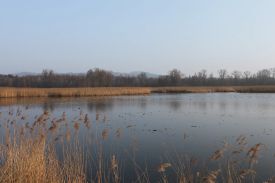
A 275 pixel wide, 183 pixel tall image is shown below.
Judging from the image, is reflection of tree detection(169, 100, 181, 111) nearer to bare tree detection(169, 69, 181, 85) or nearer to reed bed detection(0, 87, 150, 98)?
reed bed detection(0, 87, 150, 98)

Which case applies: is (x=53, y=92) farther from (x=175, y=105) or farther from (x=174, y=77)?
(x=174, y=77)

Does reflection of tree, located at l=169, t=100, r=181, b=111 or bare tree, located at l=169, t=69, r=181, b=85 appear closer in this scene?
reflection of tree, located at l=169, t=100, r=181, b=111

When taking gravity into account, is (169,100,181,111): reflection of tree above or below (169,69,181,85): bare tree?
below

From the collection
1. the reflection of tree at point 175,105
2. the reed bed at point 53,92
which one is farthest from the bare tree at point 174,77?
the reflection of tree at point 175,105

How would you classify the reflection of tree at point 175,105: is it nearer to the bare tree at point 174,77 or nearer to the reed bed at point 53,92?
the reed bed at point 53,92

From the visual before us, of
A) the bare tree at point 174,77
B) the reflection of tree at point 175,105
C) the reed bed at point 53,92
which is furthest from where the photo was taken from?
the bare tree at point 174,77

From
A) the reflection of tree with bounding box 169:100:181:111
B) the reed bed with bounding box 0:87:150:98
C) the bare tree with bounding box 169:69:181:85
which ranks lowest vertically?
the reflection of tree with bounding box 169:100:181:111

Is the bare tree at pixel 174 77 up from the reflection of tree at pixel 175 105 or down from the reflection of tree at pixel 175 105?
up

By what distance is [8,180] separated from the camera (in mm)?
4219

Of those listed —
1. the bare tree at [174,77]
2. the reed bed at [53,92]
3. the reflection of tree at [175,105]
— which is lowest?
the reflection of tree at [175,105]

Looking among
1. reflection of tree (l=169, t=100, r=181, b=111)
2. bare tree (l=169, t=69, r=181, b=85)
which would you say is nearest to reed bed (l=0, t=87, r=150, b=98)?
Result: reflection of tree (l=169, t=100, r=181, b=111)

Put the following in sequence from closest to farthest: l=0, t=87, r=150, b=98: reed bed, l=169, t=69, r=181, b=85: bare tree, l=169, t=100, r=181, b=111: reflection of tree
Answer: l=169, t=100, r=181, b=111: reflection of tree → l=0, t=87, r=150, b=98: reed bed → l=169, t=69, r=181, b=85: bare tree

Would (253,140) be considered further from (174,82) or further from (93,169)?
(174,82)

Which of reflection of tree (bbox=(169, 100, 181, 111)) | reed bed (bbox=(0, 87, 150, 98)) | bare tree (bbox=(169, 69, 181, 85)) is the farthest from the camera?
bare tree (bbox=(169, 69, 181, 85))
